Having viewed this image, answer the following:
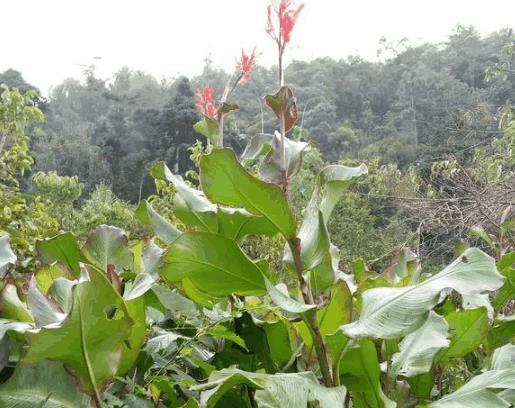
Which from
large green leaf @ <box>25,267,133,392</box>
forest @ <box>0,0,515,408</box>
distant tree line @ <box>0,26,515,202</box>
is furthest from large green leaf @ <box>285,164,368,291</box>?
distant tree line @ <box>0,26,515,202</box>

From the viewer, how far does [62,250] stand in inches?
31.1

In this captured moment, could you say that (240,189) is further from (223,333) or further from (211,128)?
(211,128)

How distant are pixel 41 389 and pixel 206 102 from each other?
60 centimetres

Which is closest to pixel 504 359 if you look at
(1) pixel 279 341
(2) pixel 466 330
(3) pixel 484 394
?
(2) pixel 466 330

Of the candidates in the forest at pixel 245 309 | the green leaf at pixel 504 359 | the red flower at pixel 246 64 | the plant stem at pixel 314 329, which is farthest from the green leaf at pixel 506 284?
the red flower at pixel 246 64

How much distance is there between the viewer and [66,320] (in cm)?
49

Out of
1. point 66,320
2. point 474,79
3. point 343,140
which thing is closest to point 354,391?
point 66,320

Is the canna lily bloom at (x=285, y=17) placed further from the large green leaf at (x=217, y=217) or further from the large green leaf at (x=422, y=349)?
the large green leaf at (x=422, y=349)

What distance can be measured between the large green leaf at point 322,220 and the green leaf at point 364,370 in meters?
0.10

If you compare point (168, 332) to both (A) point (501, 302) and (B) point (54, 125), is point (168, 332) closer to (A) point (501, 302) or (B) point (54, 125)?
(A) point (501, 302)

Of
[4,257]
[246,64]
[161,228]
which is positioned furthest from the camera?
[246,64]

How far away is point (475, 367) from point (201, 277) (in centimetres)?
61

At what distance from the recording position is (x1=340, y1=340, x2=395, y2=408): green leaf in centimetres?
65

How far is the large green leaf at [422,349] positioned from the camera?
2.26ft
